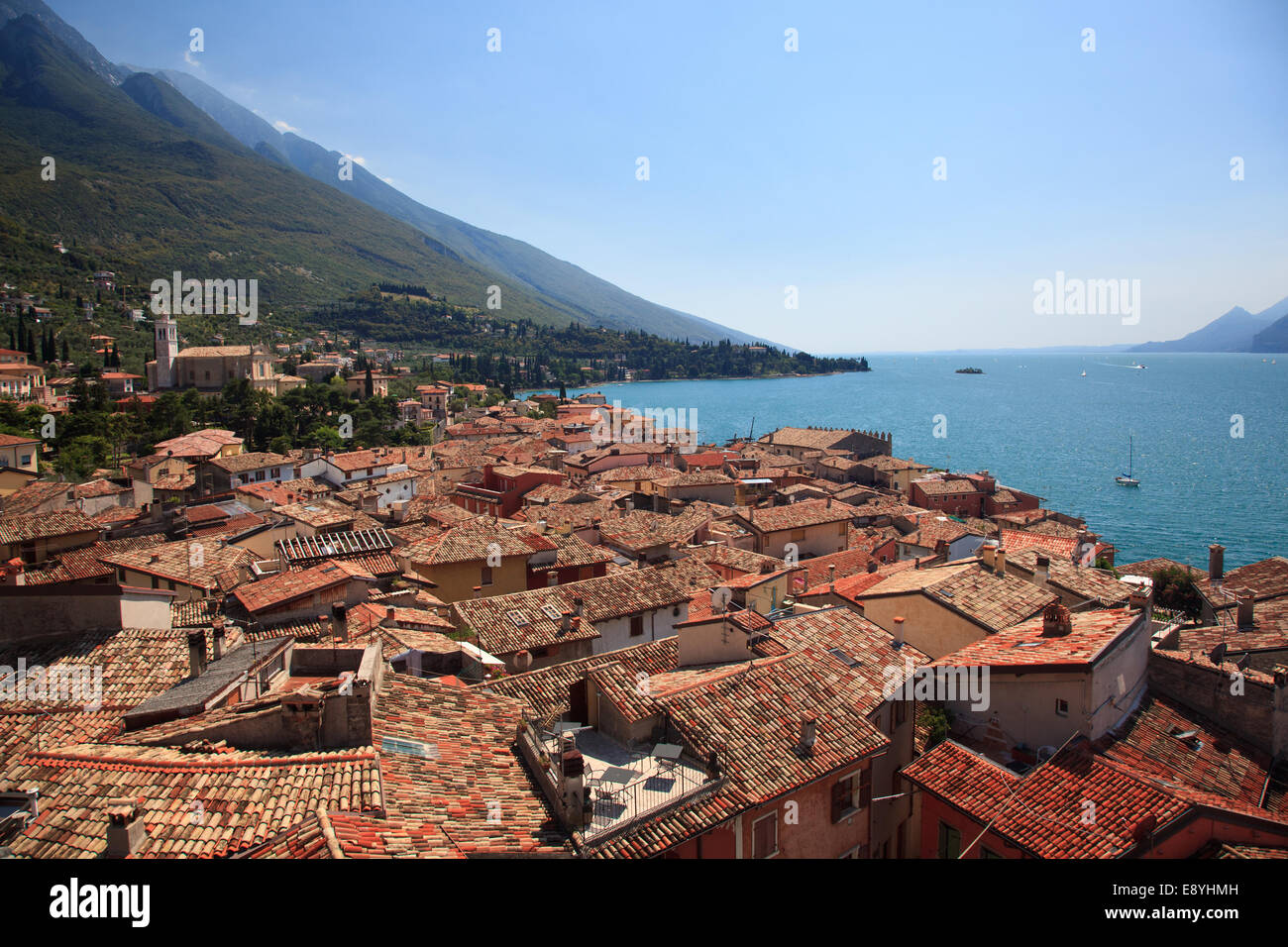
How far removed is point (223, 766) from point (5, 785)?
1943mm

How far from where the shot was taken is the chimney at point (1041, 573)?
1459 cm

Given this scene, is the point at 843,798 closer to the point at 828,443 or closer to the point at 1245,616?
the point at 1245,616

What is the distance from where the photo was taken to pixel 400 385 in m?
99.5

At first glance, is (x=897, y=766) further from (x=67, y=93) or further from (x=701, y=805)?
(x=67, y=93)

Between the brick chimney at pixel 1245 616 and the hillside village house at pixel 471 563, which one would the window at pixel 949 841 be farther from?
the hillside village house at pixel 471 563

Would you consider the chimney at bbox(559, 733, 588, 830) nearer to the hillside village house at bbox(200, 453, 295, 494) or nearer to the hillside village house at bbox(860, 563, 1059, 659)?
the hillside village house at bbox(860, 563, 1059, 659)

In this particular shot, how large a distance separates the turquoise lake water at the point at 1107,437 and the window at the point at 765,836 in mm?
39804

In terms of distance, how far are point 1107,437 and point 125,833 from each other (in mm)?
109914

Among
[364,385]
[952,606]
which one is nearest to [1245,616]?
[952,606]

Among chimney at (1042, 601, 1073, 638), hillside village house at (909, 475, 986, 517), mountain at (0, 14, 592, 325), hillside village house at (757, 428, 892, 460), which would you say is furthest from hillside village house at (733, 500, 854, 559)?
mountain at (0, 14, 592, 325)

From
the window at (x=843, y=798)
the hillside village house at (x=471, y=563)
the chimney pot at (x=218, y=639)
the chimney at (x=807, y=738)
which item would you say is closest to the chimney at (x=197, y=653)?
the chimney pot at (x=218, y=639)

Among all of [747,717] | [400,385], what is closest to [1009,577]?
[747,717]
